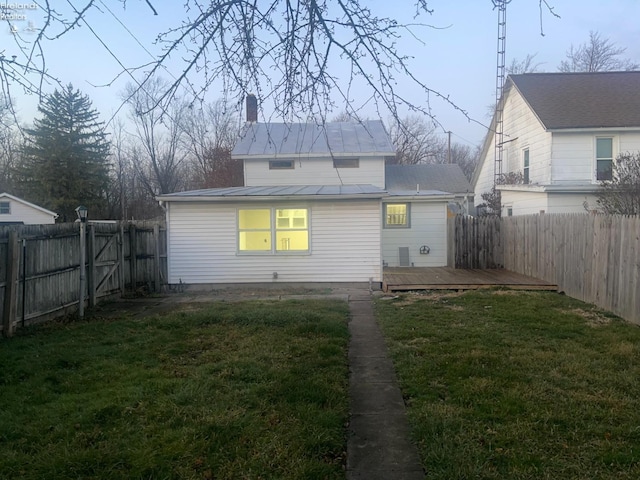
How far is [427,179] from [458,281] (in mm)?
12685

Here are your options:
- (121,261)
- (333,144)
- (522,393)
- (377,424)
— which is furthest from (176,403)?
(333,144)

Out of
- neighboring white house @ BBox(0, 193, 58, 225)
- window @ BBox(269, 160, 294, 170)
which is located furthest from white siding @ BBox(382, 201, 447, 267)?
neighboring white house @ BBox(0, 193, 58, 225)

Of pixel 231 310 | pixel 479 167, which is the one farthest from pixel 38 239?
pixel 479 167

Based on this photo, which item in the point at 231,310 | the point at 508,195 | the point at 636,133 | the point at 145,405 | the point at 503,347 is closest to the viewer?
the point at 145,405

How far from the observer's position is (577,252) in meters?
10.1

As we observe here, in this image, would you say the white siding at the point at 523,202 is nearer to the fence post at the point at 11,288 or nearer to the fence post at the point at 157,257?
the fence post at the point at 157,257

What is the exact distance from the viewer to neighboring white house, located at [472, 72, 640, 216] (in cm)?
1580

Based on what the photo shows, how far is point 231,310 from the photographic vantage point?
9.18m

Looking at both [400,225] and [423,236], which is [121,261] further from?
[423,236]

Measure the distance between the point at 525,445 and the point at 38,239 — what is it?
8078 mm

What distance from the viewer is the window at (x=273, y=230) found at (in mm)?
13359

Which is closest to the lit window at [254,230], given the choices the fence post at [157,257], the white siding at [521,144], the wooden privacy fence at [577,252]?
the fence post at [157,257]

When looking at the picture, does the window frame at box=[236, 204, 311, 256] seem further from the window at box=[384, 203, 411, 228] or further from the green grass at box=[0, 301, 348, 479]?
the green grass at box=[0, 301, 348, 479]

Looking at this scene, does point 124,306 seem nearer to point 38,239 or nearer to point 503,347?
point 38,239
